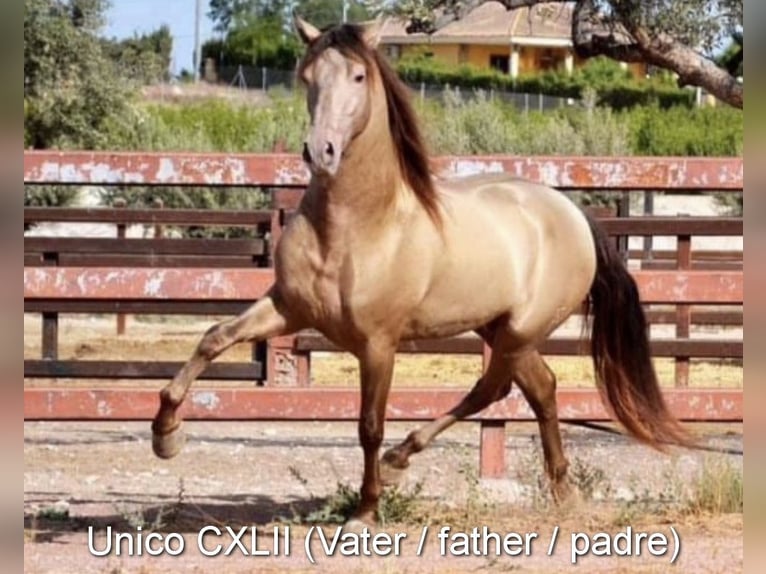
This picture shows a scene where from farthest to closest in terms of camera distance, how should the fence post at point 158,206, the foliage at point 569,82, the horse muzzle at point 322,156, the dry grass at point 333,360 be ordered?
1. the foliage at point 569,82
2. the fence post at point 158,206
3. the dry grass at point 333,360
4. the horse muzzle at point 322,156

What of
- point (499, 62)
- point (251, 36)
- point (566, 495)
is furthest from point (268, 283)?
point (499, 62)

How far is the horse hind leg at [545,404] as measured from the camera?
6383 millimetres

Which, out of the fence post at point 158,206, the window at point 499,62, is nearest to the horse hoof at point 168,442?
the fence post at point 158,206

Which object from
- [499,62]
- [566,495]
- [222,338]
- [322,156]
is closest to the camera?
[322,156]

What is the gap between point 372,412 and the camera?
565cm

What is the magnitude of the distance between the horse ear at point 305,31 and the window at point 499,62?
192 feet

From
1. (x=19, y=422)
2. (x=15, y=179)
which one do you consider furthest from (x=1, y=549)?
(x=15, y=179)

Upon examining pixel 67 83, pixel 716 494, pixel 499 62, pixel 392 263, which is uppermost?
pixel 392 263

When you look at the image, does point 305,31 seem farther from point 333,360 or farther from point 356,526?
point 333,360

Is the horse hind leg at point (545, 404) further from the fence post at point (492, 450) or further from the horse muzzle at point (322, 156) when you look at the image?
the horse muzzle at point (322, 156)

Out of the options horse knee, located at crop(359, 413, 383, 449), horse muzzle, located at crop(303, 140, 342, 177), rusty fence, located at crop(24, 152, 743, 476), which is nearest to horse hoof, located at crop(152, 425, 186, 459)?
horse knee, located at crop(359, 413, 383, 449)

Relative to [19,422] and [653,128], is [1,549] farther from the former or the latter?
[653,128]

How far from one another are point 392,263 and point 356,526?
96 cm

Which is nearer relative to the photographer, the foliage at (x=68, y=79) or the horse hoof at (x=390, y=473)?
the horse hoof at (x=390, y=473)
